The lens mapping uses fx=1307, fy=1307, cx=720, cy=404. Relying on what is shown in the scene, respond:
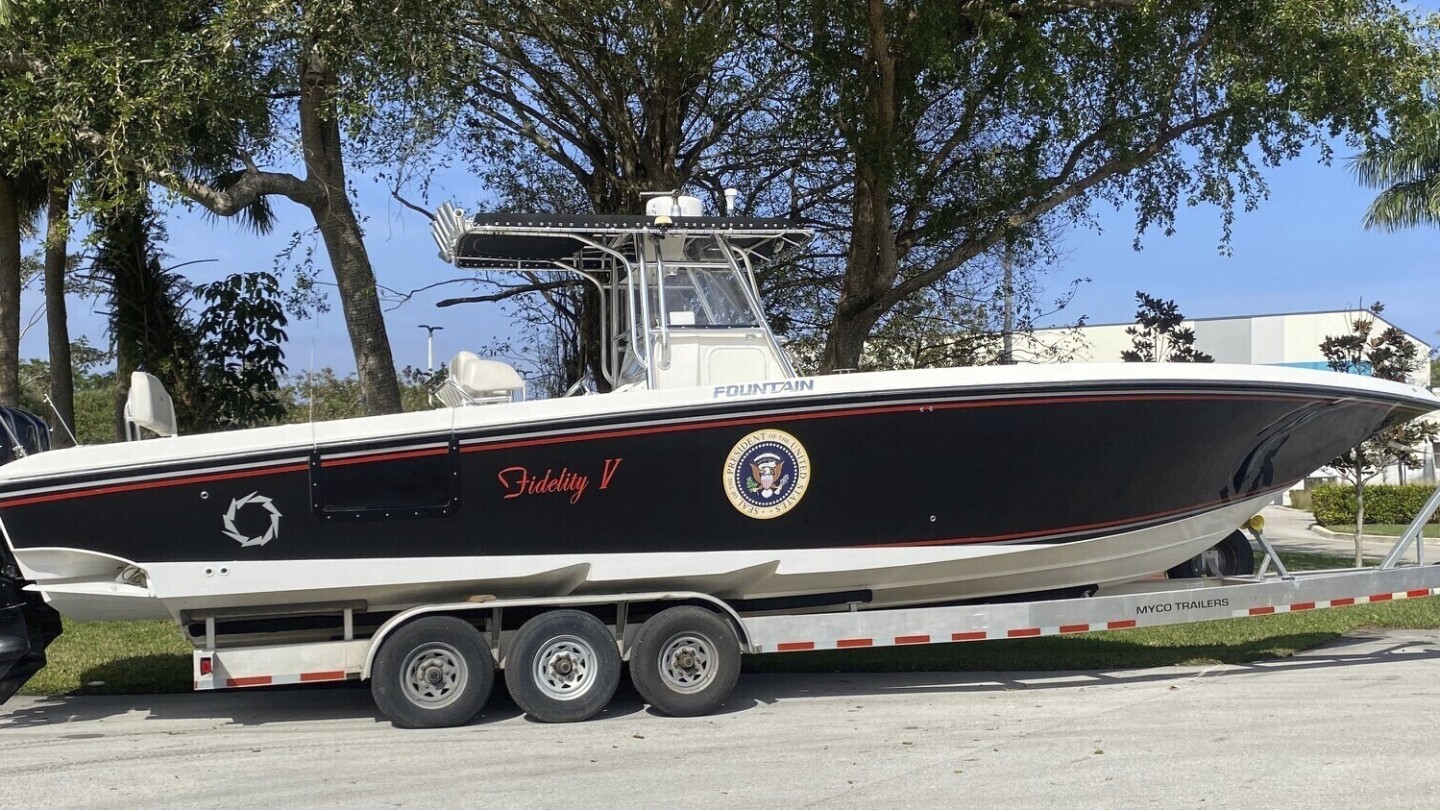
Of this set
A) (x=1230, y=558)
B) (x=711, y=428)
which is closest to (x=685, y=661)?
(x=711, y=428)

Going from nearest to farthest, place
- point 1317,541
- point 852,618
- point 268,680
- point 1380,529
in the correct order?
1. point 268,680
2. point 852,618
3. point 1317,541
4. point 1380,529

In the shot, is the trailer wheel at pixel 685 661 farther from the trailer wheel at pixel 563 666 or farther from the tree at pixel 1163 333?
the tree at pixel 1163 333

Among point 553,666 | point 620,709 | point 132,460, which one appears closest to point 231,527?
point 132,460

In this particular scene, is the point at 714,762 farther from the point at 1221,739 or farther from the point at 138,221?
the point at 138,221

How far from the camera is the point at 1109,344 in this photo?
1447 inches

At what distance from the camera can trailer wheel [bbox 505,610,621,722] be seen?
706cm

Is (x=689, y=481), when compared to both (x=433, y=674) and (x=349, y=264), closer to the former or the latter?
(x=433, y=674)

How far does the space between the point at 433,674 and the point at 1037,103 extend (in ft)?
27.5

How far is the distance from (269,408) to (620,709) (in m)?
8.03

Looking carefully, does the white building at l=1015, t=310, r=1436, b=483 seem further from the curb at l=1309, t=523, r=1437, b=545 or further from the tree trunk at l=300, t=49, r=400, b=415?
the tree trunk at l=300, t=49, r=400, b=415

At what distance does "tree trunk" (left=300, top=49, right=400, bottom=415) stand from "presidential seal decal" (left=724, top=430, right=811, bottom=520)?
6.14 m

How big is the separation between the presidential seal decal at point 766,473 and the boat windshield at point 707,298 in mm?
1079

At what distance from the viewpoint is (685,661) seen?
727 cm

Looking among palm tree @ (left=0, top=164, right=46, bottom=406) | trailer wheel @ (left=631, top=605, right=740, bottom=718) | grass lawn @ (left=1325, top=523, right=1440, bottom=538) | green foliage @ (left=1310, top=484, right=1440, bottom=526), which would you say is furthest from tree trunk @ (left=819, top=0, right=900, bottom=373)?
green foliage @ (left=1310, top=484, right=1440, bottom=526)
